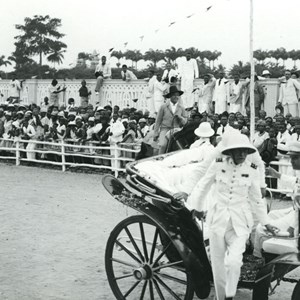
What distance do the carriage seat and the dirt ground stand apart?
4.28 ft

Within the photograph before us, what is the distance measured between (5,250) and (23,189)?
5.75 meters

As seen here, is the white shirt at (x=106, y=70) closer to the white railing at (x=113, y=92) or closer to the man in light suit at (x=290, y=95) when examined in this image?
the white railing at (x=113, y=92)

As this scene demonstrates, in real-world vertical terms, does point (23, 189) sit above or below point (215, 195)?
below

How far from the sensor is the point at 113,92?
2331 centimetres

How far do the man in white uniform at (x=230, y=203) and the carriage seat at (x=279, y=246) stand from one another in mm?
118

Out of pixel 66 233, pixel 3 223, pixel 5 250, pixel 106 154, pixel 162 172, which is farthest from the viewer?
pixel 106 154

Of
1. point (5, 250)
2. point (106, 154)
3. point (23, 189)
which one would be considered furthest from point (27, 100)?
point (5, 250)

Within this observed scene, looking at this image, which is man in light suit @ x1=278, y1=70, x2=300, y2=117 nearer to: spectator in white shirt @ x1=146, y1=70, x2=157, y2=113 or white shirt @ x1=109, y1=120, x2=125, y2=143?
white shirt @ x1=109, y1=120, x2=125, y2=143

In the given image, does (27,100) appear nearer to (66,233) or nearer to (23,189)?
(23,189)

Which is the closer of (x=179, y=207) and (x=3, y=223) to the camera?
(x=179, y=207)

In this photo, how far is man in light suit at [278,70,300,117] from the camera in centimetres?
1736

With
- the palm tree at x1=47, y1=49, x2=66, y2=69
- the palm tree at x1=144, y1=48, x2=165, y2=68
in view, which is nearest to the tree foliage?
the palm tree at x1=47, y1=49, x2=66, y2=69

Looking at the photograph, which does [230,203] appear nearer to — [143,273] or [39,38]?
[143,273]

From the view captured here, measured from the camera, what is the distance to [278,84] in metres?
18.4
